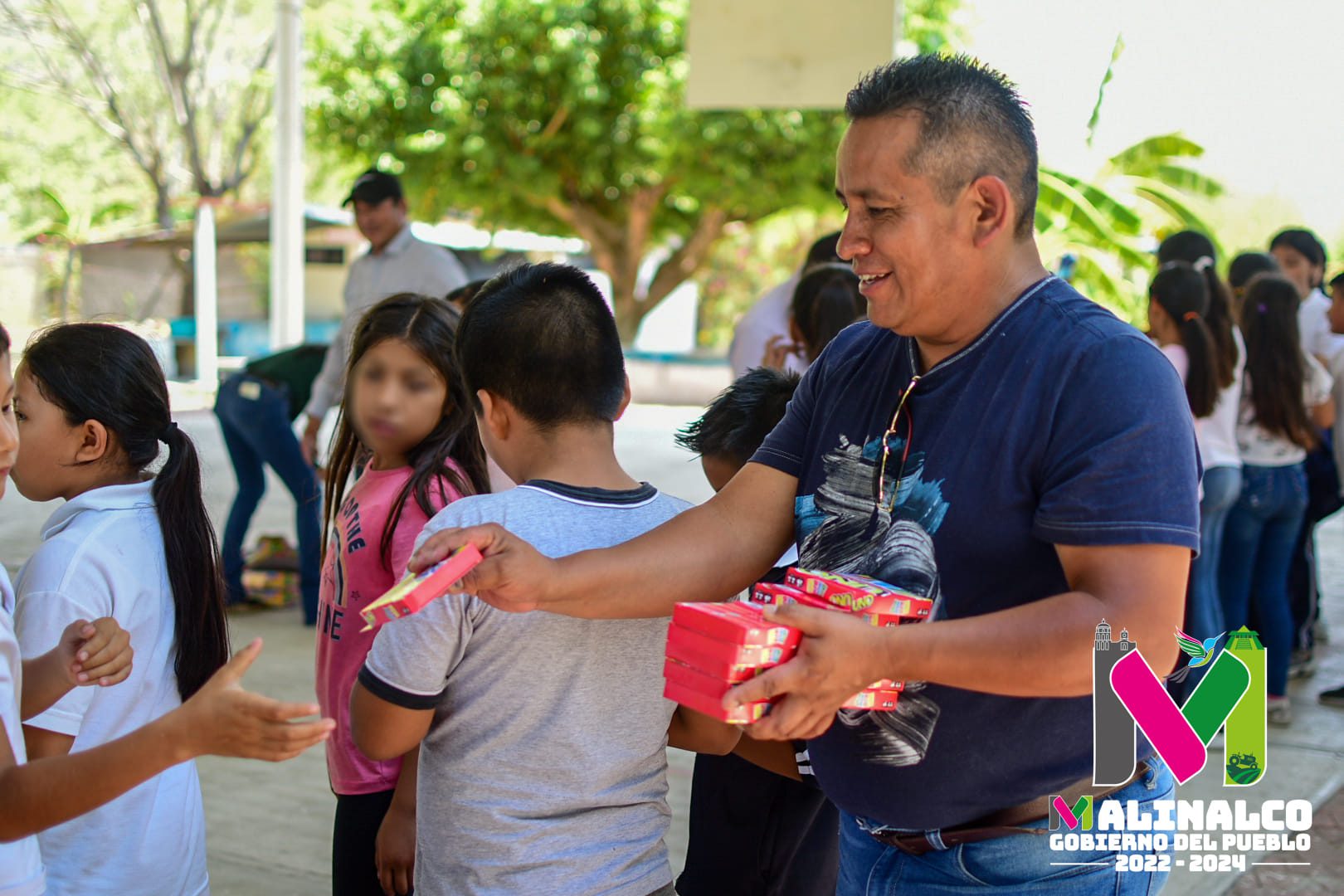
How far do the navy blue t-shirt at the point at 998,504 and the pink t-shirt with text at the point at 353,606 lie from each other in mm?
1018

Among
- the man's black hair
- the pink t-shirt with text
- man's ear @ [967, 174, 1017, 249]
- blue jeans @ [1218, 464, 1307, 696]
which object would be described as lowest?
blue jeans @ [1218, 464, 1307, 696]

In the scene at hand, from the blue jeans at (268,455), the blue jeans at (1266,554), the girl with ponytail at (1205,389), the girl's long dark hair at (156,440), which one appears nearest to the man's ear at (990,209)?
the girl's long dark hair at (156,440)

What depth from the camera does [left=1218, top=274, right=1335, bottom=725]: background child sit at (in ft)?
17.6

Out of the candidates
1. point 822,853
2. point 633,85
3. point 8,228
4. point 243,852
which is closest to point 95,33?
point 8,228

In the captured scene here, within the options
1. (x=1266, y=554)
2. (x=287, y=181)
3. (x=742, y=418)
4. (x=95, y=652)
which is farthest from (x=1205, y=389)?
(x=287, y=181)

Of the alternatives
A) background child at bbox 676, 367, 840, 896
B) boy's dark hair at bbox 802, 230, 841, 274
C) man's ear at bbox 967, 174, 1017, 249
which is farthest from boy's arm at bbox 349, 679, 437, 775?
boy's dark hair at bbox 802, 230, 841, 274

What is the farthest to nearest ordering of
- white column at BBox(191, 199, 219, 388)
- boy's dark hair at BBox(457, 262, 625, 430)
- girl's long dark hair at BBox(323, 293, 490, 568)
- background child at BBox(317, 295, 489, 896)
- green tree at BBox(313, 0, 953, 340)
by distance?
white column at BBox(191, 199, 219, 388) < green tree at BBox(313, 0, 953, 340) < girl's long dark hair at BBox(323, 293, 490, 568) < background child at BBox(317, 295, 489, 896) < boy's dark hair at BBox(457, 262, 625, 430)

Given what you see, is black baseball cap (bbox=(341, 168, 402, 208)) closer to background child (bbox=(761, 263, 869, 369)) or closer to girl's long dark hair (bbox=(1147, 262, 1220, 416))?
background child (bbox=(761, 263, 869, 369))

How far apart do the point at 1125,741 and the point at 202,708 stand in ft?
3.86

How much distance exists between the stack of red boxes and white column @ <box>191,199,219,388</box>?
17918 mm

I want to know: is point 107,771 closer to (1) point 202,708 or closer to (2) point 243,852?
(1) point 202,708

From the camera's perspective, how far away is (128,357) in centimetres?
239

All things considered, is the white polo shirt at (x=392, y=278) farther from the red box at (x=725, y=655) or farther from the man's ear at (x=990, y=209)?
the red box at (x=725, y=655)

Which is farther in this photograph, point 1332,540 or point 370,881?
point 1332,540
